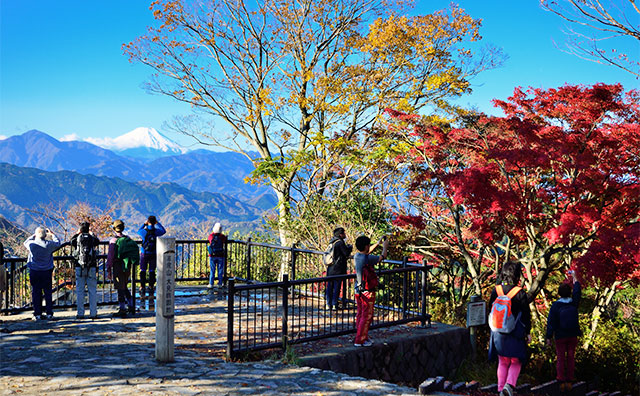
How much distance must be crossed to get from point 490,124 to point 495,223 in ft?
7.13

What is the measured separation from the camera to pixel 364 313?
8.88m

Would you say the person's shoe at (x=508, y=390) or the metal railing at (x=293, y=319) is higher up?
the metal railing at (x=293, y=319)

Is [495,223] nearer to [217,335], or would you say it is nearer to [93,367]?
[217,335]

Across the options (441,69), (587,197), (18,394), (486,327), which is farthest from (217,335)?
(441,69)

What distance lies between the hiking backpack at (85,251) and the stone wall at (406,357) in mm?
5027

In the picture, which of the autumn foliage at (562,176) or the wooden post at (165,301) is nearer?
the wooden post at (165,301)

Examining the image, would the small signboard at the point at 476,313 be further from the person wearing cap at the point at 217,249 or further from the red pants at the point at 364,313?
the person wearing cap at the point at 217,249

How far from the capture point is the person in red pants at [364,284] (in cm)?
868

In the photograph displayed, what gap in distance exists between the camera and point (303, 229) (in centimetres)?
1859

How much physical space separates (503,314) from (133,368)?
16.0 ft

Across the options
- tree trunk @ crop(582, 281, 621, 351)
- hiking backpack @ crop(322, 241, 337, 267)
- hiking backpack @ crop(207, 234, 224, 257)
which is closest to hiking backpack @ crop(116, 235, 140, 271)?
hiking backpack @ crop(207, 234, 224, 257)

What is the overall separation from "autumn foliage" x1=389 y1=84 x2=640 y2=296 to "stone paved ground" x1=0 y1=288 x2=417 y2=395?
17.8ft

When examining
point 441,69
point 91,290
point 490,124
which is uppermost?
point 441,69

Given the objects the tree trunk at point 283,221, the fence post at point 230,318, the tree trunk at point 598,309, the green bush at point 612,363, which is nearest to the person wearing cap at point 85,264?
the fence post at point 230,318
